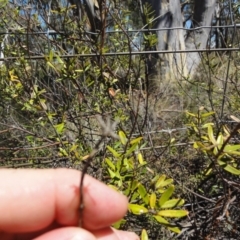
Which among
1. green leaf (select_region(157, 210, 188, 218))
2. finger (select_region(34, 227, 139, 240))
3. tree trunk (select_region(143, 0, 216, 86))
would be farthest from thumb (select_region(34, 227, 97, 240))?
tree trunk (select_region(143, 0, 216, 86))

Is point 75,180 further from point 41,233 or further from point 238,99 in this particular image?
point 238,99

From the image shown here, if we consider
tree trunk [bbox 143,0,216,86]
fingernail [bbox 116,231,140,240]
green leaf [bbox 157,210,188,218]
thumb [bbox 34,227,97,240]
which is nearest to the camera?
thumb [bbox 34,227,97,240]

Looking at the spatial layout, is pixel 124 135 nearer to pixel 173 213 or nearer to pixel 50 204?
pixel 173 213

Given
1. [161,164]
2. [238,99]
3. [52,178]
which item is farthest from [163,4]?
[52,178]

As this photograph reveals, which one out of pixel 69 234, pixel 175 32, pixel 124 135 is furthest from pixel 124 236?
pixel 175 32

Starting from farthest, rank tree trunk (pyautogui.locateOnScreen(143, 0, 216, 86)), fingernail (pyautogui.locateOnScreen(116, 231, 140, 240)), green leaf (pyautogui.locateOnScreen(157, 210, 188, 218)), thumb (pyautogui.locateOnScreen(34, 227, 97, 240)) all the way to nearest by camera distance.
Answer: tree trunk (pyautogui.locateOnScreen(143, 0, 216, 86)) → green leaf (pyautogui.locateOnScreen(157, 210, 188, 218)) → fingernail (pyautogui.locateOnScreen(116, 231, 140, 240)) → thumb (pyautogui.locateOnScreen(34, 227, 97, 240))

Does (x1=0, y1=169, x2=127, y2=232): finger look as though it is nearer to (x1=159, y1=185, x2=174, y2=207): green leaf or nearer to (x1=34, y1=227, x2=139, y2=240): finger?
(x1=34, y1=227, x2=139, y2=240): finger

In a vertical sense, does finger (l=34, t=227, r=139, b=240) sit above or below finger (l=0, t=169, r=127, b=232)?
below

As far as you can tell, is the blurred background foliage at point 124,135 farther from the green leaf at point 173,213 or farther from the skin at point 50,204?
the skin at point 50,204
